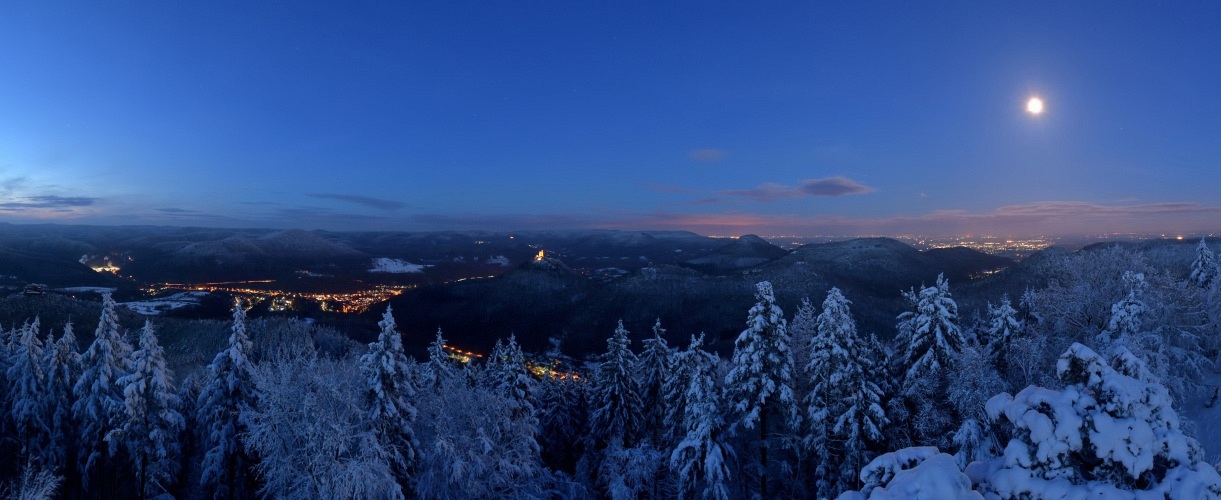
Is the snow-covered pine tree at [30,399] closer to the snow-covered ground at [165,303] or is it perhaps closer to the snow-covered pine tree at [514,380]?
the snow-covered pine tree at [514,380]

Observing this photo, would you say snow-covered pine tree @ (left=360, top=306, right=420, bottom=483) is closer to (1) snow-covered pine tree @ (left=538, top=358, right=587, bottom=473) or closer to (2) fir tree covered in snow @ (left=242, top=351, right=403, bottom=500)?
(2) fir tree covered in snow @ (left=242, top=351, right=403, bottom=500)

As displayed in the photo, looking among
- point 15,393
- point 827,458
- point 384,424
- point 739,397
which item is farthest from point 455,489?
point 15,393

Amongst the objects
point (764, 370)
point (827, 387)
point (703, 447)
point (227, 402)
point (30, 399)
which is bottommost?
point (30, 399)

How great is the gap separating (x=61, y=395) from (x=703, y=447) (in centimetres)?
3653

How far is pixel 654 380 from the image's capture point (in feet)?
110

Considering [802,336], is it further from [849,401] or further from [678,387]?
[678,387]

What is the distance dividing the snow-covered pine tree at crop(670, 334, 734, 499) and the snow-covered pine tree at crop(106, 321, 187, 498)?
84.2 feet

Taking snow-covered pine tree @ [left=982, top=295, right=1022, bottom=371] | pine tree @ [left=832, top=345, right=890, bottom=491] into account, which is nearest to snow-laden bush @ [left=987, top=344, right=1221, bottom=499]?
pine tree @ [left=832, top=345, right=890, bottom=491]

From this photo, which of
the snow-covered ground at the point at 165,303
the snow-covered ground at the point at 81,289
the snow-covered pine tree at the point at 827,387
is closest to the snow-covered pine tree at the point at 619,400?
the snow-covered pine tree at the point at 827,387

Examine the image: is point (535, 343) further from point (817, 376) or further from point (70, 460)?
point (817, 376)

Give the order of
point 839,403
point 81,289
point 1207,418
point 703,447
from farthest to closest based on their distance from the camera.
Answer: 1. point 81,289
2. point 703,447
3. point 839,403
4. point 1207,418

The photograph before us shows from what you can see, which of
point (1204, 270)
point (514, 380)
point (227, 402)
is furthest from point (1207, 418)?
point (227, 402)

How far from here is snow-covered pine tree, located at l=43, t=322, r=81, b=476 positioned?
29.0 metres

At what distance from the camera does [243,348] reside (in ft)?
83.7
